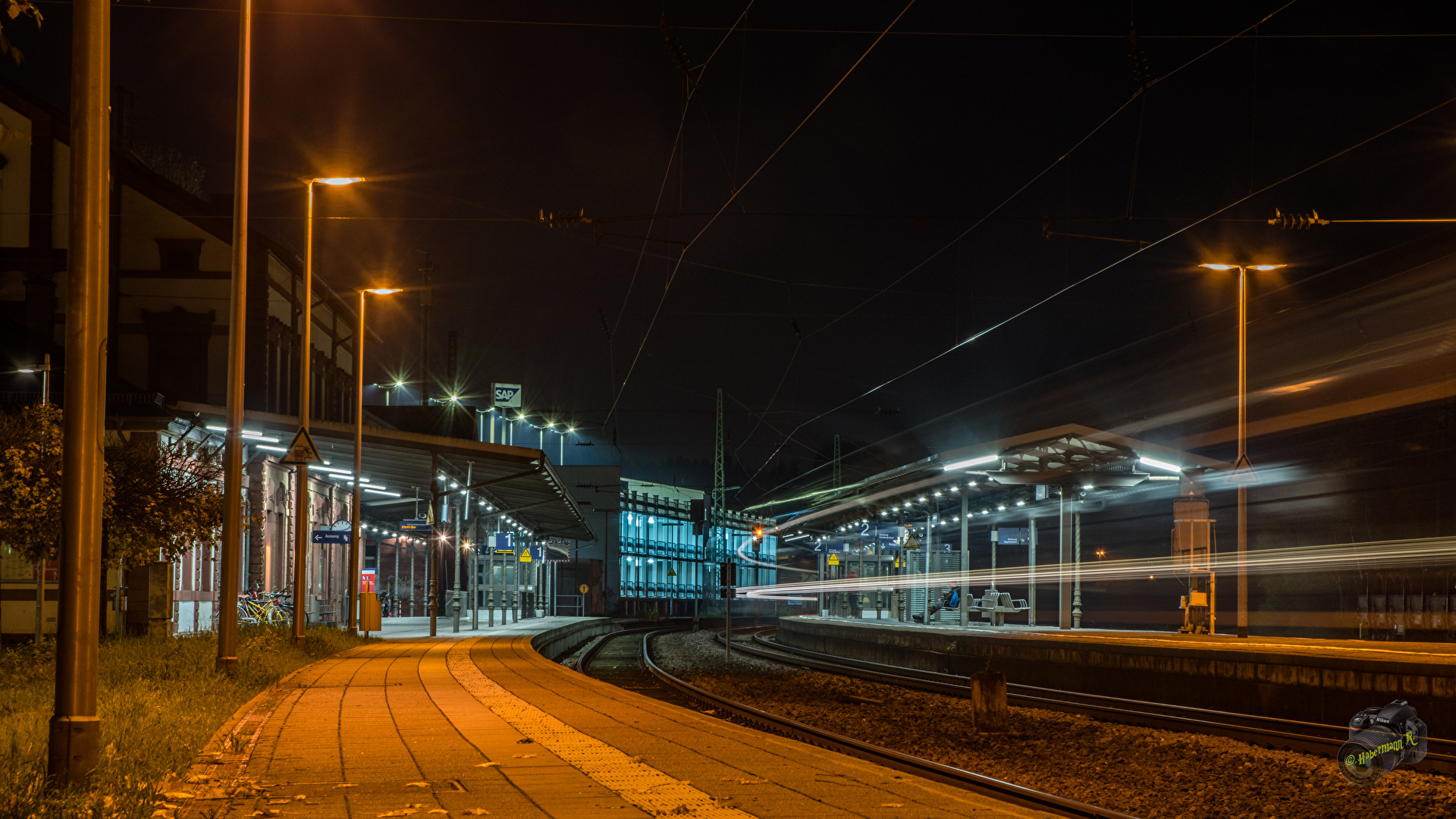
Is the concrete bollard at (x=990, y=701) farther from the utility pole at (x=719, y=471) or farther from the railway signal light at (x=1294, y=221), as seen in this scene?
the utility pole at (x=719, y=471)

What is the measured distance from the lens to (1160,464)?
27.6 meters

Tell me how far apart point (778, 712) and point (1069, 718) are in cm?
405

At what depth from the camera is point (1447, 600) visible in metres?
24.6

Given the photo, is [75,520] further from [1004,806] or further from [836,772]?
[1004,806]

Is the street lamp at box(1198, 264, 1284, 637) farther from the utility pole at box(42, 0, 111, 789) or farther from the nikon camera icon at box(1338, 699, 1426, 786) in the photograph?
the utility pole at box(42, 0, 111, 789)

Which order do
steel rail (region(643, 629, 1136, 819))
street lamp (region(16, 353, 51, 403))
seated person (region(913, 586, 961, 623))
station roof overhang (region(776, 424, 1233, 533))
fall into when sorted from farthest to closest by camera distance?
seated person (region(913, 586, 961, 623)), station roof overhang (region(776, 424, 1233, 533)), street lamp (region(16, 353, 51, 403)), steel rail (region(643, 629, 1136, 819))

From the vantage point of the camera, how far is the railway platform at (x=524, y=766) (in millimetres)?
7426

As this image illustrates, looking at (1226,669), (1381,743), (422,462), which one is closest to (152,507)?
(422,462)

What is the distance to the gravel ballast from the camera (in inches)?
405

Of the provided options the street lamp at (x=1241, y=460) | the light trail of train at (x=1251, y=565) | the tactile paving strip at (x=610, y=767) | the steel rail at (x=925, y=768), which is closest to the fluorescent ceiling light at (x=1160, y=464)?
the street lamp at (x=1241, y=460)

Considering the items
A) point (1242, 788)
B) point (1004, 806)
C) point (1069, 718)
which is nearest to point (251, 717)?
point (1004, 806)

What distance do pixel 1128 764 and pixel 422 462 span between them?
23.9 meters

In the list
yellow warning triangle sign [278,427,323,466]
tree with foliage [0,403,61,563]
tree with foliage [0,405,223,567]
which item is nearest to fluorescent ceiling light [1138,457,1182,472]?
yellow warning triangle sign [278,427,323,466]

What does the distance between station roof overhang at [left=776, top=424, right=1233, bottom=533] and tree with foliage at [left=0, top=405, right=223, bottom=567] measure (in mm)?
16061
